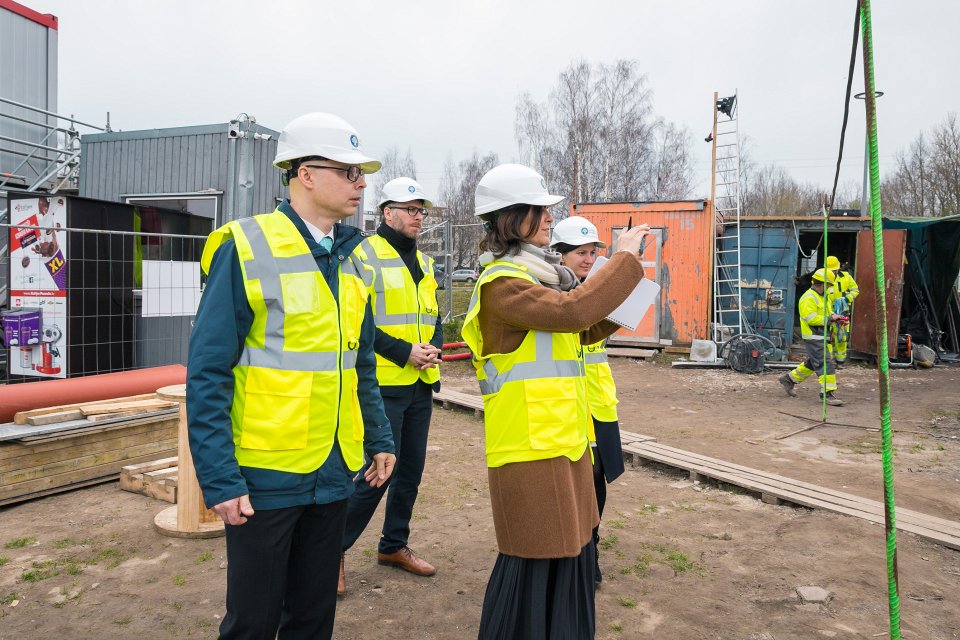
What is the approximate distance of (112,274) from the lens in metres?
7.87

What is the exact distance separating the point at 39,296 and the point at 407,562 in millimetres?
5793

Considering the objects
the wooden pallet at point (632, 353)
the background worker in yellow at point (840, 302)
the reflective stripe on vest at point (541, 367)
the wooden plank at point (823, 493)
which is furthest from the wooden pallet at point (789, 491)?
the wooden pallet at point (632, 353)

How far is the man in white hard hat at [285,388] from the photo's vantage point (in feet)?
6.39

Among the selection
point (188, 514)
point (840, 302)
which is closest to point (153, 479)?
point (188, 514)

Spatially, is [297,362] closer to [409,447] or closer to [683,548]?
[409,447]

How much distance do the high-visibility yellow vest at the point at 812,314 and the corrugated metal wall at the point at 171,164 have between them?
8.19m

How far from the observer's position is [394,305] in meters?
3.84

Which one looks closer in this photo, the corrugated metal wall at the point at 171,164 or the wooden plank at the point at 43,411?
the wooden plank at the point at 43,411

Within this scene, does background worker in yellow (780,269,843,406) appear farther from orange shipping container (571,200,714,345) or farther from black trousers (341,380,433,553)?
black trousers (341,380,433,553)

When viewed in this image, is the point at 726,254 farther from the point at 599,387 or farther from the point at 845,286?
the point at 599,387

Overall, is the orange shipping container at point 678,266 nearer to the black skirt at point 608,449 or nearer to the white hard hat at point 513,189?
the black skirt at point 608,449

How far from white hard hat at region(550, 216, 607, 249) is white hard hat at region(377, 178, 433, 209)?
805 mm

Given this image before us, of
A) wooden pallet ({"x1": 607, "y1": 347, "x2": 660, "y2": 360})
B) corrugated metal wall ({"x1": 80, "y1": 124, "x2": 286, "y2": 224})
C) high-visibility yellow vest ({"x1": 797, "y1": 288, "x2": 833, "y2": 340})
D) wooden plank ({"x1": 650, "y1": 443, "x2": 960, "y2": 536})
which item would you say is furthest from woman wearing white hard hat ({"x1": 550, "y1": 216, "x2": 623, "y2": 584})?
wooden pallet ({"x1": 607, "y1": 347, "x2": 660, "y2": 360})

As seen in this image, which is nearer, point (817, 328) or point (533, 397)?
point (533, 397)
